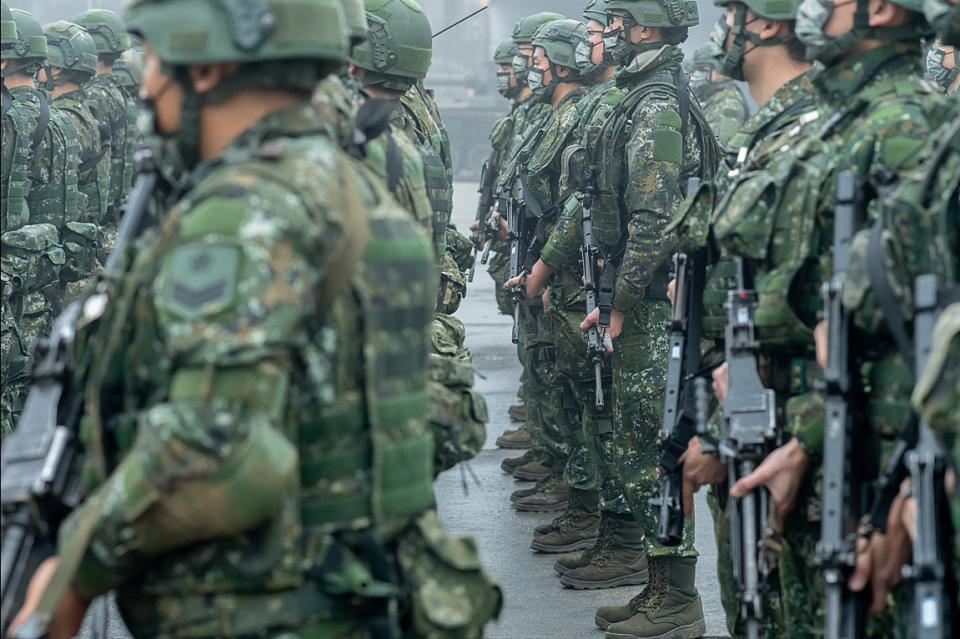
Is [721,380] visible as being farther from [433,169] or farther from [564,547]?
[564,547]

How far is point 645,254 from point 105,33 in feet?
21.5

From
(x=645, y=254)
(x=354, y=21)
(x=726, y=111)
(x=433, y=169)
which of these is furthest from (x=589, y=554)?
(x=726, y=111)

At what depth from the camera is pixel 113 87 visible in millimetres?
11234

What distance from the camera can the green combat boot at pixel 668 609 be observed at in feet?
20.8

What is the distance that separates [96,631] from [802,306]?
211cm

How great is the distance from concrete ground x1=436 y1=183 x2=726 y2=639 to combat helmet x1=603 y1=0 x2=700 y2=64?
7.15 ft

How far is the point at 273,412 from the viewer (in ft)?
8.55

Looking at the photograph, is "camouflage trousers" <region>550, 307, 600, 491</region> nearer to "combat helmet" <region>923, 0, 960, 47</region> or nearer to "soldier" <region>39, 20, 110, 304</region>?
"soldier" <region>39, 20, 110, 304</region>

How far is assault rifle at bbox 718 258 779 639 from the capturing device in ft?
13.7

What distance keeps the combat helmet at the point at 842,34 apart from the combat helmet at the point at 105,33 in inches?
329

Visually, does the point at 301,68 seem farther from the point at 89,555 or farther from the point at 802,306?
the point at 802,306

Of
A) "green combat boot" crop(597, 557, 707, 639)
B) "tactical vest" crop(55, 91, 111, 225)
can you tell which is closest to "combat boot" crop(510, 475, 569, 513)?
"green combat boot" crop(597, 557, 707, 639)

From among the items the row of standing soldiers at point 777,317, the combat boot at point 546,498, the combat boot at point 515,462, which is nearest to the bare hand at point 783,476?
the row of standing soldiers at point 777,317

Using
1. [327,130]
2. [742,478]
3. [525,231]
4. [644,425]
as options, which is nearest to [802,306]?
[742,478]
